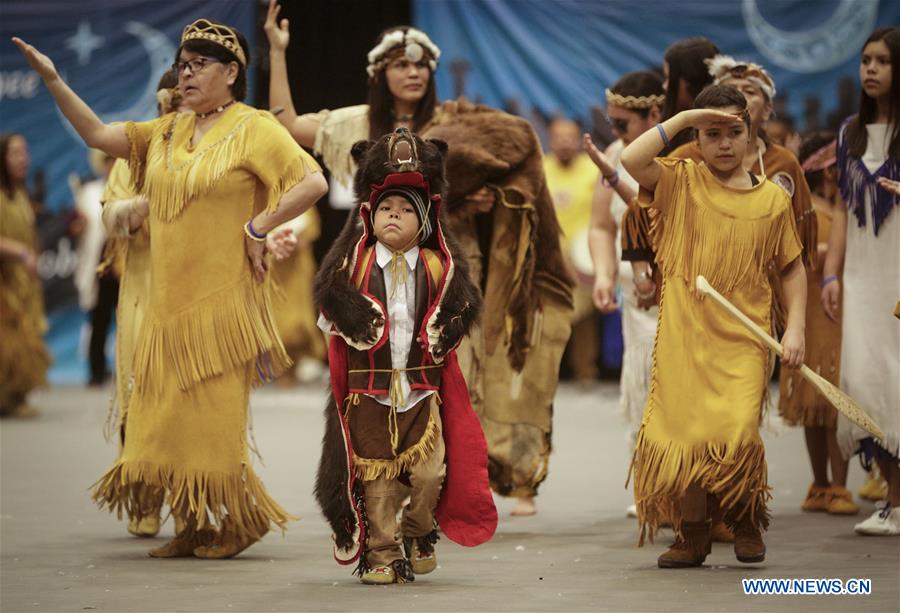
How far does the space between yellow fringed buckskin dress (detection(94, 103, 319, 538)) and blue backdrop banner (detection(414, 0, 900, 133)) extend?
6.87 meters

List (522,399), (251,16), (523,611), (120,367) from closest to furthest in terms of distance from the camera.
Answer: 1. (523,611)
2. (120,367)
3. (522,399)
4. (251,16)

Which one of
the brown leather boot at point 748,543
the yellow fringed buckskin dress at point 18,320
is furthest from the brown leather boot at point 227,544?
the yellow fringed buckskin dress at point 18,320

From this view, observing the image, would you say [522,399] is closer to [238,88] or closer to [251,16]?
[238,88]

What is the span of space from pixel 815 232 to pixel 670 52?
1.02 metres

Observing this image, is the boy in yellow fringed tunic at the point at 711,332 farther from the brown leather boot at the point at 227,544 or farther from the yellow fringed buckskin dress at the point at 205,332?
the brown leather boot at the point at 227,544

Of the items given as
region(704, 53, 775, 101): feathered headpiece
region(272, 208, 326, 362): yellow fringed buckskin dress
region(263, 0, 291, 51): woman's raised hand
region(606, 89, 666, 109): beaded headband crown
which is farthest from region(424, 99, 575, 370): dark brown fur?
region(272, 208, 326, 362): yellow fringed buckskin dress

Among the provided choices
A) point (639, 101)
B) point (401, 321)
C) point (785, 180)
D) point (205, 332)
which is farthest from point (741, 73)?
point (205, 332)

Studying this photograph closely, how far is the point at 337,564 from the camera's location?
527 centimetres

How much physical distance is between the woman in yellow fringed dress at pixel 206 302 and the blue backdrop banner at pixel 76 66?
24.6 ft

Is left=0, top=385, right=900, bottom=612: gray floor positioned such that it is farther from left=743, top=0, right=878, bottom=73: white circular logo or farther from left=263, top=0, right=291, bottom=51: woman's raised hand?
left=743, top=0, right=878, bottom=73: white circular logo

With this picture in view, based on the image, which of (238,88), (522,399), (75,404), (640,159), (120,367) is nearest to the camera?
(640,159)

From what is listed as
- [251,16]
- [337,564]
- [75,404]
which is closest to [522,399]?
[337,564]

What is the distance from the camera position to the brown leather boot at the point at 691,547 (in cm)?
507

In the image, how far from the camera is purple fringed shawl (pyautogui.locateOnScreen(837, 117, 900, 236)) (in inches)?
232
